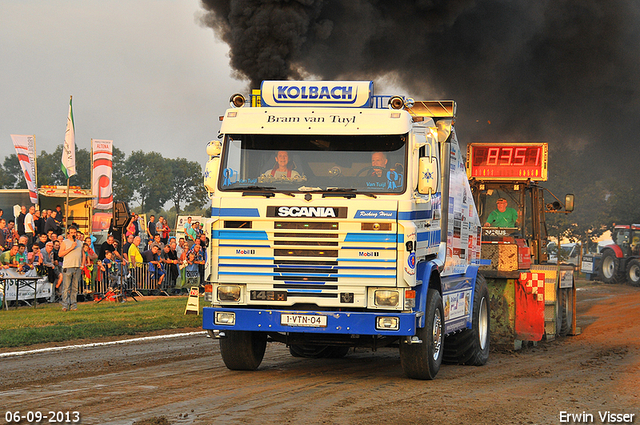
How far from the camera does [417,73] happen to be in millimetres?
21641

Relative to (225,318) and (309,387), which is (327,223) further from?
(309,387)

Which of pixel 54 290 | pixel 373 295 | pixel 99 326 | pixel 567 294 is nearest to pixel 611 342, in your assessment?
pixel 567 294

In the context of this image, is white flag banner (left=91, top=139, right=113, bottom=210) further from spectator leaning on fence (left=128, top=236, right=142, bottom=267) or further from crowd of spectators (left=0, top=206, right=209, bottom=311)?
spectator leaning on fence (left=128, top=236, right=142, bottom=267)

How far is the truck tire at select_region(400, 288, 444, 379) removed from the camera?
29.2ft

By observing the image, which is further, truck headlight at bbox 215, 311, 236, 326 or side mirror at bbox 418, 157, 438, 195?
truck headlight at bbox 215, 311, 236, 326

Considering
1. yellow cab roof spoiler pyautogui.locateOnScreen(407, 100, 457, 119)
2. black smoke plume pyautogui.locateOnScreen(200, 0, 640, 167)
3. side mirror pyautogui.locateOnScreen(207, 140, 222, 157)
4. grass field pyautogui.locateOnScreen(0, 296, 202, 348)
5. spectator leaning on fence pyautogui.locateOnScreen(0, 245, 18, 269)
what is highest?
black smoke plume pyautogui.locateOnScreen(200, 0, 640, 167)

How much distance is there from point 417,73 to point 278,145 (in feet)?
43.8

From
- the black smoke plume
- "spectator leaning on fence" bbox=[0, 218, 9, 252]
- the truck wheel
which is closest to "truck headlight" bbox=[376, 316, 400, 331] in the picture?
the truck wheel

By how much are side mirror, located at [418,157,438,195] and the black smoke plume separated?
10.4 m

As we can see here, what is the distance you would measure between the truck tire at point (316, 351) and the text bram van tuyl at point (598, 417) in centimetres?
464

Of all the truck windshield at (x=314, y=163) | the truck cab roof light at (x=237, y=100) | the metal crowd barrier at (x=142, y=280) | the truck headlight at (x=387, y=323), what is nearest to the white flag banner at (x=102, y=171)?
the metal crowd barrier at (x=142, y=280)

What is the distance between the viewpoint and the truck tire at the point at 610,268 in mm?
33750

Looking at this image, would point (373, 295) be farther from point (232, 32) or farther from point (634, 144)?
point (634, 144)

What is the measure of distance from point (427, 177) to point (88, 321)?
29.5 ft
